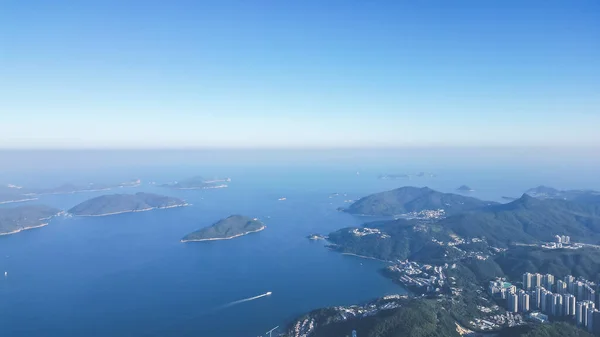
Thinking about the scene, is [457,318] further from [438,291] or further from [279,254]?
[279,254]

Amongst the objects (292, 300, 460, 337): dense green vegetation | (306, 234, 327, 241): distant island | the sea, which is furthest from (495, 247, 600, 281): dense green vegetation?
(306, 234, 327, 241): distant island

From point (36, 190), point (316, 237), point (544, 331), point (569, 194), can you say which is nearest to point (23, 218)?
point (36, 190)

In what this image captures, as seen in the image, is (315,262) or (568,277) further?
(315,262)

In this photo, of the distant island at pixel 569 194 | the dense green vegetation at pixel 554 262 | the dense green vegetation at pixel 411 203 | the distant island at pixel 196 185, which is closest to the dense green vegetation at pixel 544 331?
the dense green vegetation at pixel 554 262

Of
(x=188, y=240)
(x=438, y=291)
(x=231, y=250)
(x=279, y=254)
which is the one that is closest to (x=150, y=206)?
(x=188, y=240)

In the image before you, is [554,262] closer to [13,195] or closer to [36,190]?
[13,195]

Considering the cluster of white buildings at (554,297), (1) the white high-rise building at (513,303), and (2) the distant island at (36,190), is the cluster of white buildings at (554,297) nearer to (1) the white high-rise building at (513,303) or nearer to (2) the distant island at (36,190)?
(1) the white high-rise building at (513,303)
